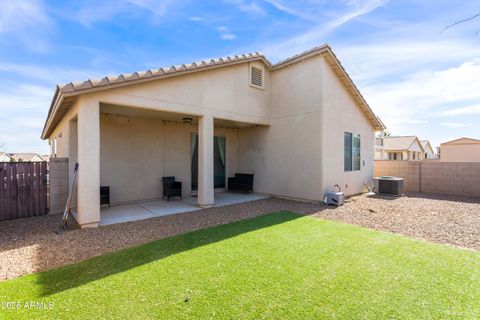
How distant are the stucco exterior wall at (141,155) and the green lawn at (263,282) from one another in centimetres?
513

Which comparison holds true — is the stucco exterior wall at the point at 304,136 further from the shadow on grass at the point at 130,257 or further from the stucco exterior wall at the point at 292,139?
the shadow on grass at the point at 130,257

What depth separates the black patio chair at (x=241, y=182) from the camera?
39.2 ft

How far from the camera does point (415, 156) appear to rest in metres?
38.7

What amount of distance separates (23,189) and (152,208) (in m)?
4.34

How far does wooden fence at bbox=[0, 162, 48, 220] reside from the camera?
300 inches


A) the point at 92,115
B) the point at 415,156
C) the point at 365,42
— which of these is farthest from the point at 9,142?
the point at 415,156

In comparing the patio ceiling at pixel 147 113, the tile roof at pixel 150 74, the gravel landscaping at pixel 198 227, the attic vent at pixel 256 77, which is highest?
the attic vent at pixel 256 77

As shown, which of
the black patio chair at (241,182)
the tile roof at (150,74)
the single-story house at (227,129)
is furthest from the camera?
the black patio chair at (241,182)

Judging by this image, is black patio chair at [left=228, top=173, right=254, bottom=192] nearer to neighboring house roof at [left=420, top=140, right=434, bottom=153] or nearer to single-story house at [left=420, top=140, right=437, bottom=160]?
single-story house at [left=420, top=140, right=437, bottom=160]

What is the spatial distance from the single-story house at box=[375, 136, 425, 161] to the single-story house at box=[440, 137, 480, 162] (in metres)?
7.31

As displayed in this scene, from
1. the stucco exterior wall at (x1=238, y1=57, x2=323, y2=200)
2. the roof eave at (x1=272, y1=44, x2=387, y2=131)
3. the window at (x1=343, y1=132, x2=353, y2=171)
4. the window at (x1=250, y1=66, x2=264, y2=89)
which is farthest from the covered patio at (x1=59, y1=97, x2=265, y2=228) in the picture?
the window at (x1=343, y1=132, x2=353, y2=171)

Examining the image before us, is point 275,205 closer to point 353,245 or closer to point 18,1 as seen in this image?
point 353,245

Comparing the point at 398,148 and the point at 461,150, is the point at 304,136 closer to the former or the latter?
the point at 461,150

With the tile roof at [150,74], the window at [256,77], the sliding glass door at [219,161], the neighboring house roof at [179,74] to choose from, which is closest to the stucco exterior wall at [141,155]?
the sliding glass door at [219,161]
